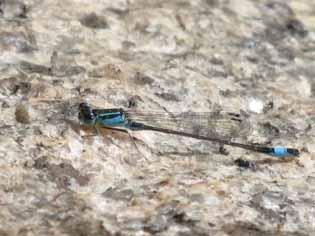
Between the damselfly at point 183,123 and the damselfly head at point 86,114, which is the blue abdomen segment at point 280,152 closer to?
the damselfly at point 183,123

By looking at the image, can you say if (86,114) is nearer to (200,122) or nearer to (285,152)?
(200,122)

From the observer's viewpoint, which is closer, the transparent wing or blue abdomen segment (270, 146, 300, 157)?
blue abdomen segment (270, 146, 300, 157)

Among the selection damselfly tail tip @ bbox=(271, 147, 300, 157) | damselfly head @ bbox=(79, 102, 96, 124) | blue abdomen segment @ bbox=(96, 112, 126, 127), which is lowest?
damselfly tail tip @ bbox=(271, 147, 300, 157)

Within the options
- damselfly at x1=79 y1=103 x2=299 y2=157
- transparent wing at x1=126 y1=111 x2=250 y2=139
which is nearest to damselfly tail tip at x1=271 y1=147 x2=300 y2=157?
damselfly at x1=79 y1=103 x2=299 y2=157

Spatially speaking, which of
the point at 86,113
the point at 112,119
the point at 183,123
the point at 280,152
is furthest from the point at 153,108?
the point at 280,152

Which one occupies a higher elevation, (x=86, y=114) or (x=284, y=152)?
(x=86, y=114)

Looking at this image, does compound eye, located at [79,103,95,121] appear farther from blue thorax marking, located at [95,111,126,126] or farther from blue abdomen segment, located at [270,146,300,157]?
blue abdomen segment, located at [270,146,300,157]

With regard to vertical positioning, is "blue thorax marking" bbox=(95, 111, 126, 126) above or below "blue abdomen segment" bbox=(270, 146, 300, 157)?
above

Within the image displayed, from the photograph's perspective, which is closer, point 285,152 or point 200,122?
point 285,152
